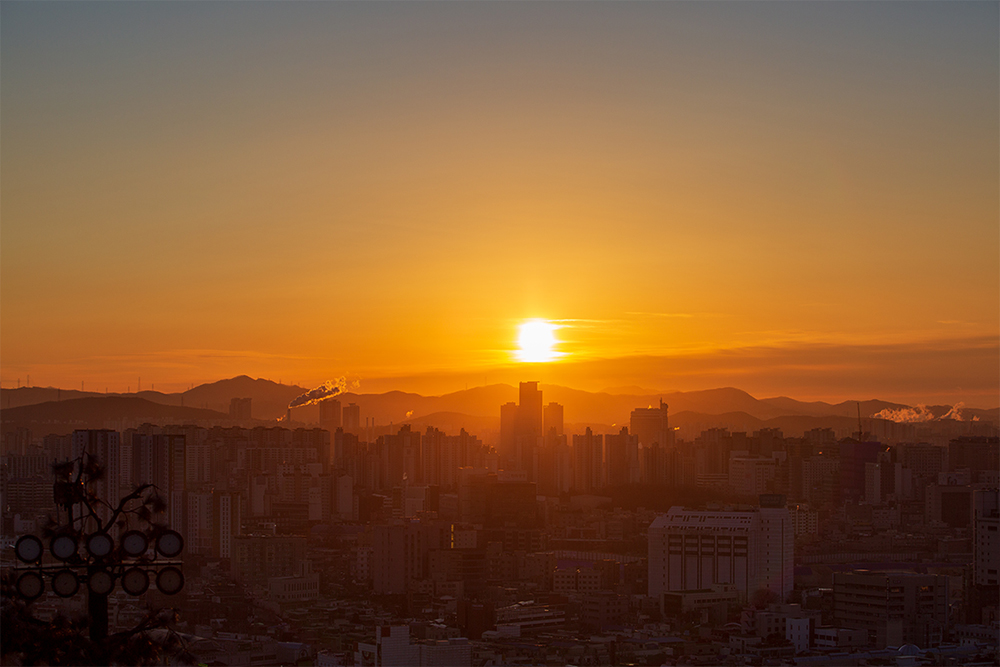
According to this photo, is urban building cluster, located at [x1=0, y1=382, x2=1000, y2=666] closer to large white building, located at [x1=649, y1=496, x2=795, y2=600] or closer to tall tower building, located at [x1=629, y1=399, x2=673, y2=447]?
large white building, located at [x1=649, y1=496, x2=795, y2=600]

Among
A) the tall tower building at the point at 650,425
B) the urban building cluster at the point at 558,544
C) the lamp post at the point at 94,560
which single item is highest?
the lamp post at the point at 94,560

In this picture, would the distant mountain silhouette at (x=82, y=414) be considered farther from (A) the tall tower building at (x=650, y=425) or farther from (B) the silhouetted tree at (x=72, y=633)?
(B) the silhouetted tree at (x=72, y=633)

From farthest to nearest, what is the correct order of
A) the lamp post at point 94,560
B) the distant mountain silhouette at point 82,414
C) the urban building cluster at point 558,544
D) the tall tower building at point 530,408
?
the tall tower building at point 530,408 → the distant mountain silhouette at point 82,414 → the urban building cluster at point 558,544 → the lamp post at point 94,560

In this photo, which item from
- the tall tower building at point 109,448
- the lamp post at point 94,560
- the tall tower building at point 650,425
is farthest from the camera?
the tall tower building at point 650,425

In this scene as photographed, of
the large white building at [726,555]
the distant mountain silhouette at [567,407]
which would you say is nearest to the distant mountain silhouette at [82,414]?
the distant mountain silhouette at [567,407]

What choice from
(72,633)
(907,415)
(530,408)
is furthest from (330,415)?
(72,633)

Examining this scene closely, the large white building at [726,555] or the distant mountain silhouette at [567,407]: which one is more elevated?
the distant mountain silhouette at [567,407]

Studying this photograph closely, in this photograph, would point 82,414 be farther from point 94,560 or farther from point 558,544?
point 94,560
